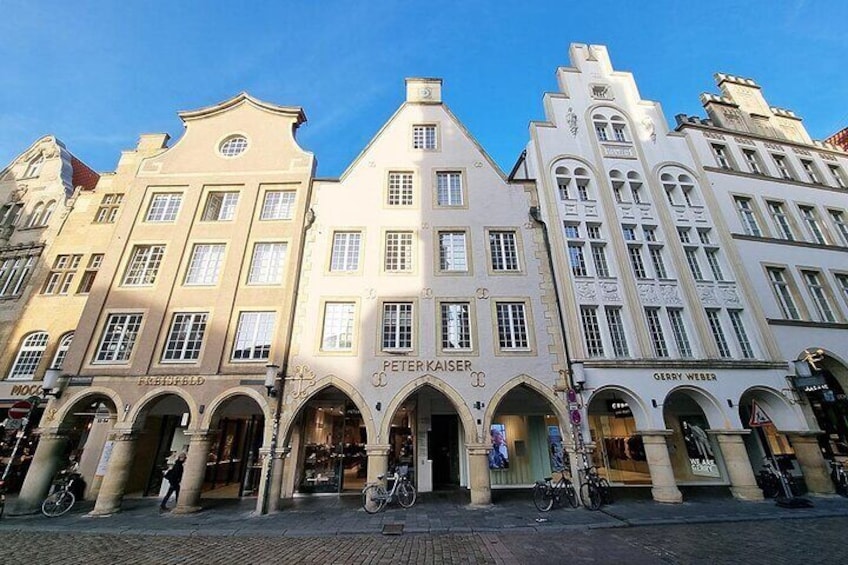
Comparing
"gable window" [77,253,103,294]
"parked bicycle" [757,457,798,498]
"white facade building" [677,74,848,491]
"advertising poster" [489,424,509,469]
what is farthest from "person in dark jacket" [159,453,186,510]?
"white facade building" [677,74,848,491]

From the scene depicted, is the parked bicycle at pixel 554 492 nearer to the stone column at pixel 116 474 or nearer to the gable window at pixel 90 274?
the stone column at pixel 116 474

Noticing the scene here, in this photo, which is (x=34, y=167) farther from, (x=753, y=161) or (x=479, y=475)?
(x=753, y=161)

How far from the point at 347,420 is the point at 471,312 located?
7.71 meters

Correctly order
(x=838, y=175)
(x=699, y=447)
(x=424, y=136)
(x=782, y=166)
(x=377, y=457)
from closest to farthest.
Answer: (x=377, y=457) < (x=699, y=447) < (x=424, y=136) < (x=782, y=166) < (x=838, y=175)

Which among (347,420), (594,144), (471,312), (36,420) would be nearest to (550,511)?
(471,312)

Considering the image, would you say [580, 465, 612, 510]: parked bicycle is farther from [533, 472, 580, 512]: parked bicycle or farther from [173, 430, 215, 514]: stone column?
[173, 430, 215, 514]: stone column

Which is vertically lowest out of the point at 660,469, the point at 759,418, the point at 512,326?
the point at 660,469

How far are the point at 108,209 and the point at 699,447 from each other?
32.7 meters

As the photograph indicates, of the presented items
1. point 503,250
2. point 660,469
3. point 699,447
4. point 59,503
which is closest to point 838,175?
point 699,447

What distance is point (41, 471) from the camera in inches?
496

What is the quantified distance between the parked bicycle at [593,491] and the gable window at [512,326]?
4.95 metres

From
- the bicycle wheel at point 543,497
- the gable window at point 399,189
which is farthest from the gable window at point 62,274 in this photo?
the bicycle wheel at point 543,497

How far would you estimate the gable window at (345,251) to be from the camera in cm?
1602

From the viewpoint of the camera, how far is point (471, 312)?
14984 millimetres
